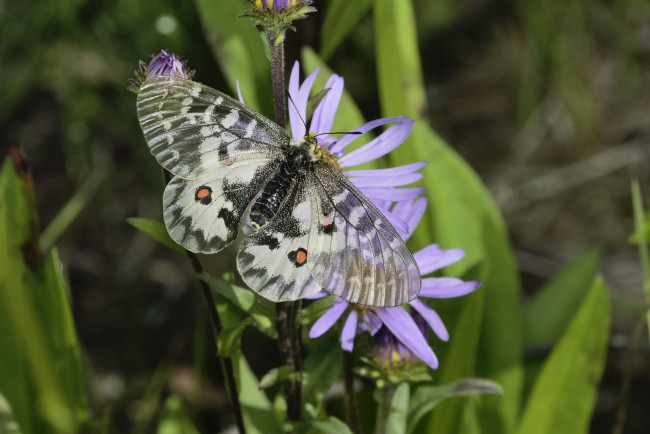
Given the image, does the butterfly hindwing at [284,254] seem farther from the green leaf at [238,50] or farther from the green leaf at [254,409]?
the green leaf at [238,50]

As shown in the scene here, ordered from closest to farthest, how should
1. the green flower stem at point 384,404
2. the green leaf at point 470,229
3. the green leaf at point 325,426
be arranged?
the green leaf at point 325,426 → the green flower stem at point 384,404 → the green leaf at point 470,229

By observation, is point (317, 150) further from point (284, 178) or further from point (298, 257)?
point (298, 257)

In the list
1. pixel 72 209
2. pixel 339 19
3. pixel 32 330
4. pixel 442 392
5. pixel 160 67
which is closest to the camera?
pixel 160 67

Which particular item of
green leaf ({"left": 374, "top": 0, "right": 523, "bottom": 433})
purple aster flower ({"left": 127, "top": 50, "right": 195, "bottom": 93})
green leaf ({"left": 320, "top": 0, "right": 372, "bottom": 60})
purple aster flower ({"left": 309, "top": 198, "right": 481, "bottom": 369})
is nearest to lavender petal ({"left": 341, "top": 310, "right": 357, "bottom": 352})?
purple aster flower ({"left": 309, "top": 198, "right": 481, "bottom": 369})

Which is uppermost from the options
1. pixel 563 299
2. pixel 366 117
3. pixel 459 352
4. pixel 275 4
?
pixel 366 117

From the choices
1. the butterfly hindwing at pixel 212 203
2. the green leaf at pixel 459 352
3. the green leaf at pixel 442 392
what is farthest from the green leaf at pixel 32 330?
the green leaf at pixel 459 352

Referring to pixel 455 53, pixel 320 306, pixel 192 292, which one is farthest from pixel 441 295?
pixel 455 53

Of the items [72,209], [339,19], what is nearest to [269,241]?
[339,19]
